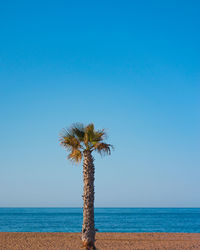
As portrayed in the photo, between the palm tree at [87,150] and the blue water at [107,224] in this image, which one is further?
the blue water at [107,224]

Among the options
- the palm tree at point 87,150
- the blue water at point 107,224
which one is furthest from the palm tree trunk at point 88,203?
the blue water at point 107,224

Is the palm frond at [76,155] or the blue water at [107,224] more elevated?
the palm frond at [76,155]

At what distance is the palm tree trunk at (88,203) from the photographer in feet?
59.2

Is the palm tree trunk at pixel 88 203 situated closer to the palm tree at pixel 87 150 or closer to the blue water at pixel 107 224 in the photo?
the palm tree at pixel 87 150

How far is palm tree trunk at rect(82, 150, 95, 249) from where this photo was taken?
18031mm

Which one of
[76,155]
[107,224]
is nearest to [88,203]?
[76,155]

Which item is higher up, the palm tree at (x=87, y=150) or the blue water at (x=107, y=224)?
the palm tree at (x=87, y=150)

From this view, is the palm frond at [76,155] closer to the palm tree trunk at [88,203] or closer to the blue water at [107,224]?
the palm tree trunk at [88,203]

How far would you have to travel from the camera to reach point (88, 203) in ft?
60.2

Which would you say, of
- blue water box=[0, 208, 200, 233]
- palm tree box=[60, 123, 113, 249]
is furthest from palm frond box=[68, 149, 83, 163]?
blue water box=[0, 208, 200, 233]

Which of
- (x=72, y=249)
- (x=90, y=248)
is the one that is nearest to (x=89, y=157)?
(x=90, y=248)

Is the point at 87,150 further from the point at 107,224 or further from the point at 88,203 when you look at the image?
the point at 107,224

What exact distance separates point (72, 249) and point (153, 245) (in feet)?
19.7

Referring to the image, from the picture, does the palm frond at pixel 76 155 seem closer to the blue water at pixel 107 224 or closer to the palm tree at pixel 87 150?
the palm tree at pixel 87 150
